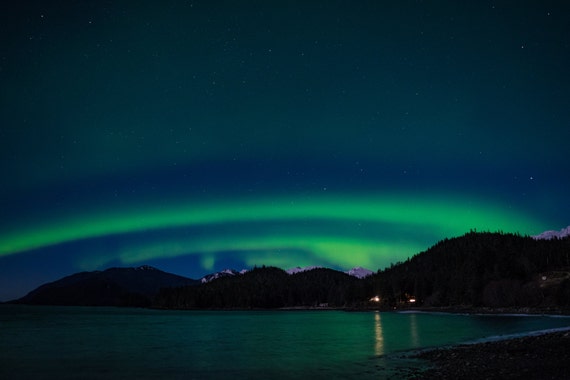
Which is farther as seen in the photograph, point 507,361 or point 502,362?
point 507,361

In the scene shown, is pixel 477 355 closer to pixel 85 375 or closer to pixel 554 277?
pixel 85 375

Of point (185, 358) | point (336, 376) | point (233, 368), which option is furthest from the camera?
point (185, 358)

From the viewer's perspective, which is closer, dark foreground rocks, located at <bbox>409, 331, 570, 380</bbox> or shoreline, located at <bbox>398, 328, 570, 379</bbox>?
dark foreground rocks, located at <bbox>409, 331, 570, 380</bbox>

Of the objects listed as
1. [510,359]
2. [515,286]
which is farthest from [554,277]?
[510,359]

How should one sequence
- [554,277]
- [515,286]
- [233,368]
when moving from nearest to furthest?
[233,368], [515,286], [554,277]

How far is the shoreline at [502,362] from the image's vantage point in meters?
28.0

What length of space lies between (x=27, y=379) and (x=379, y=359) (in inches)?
1111

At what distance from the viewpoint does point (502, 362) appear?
108 feet

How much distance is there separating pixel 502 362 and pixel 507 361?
67cm

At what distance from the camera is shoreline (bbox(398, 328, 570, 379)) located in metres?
28.0

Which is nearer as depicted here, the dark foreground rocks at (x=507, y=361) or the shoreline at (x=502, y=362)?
the dark foreground rocks at (x=507, y=361)

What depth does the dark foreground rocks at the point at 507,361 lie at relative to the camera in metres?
27.9

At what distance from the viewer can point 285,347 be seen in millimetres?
58594

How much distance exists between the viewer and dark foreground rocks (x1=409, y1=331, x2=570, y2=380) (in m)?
27.9
